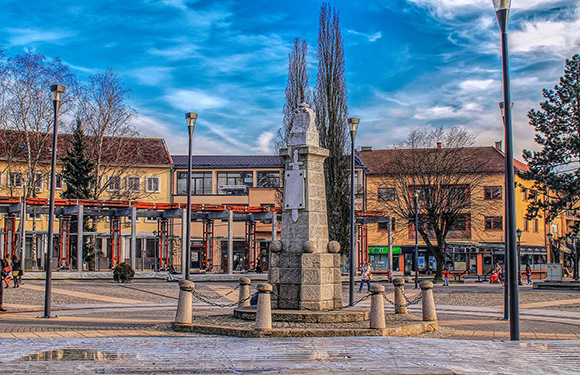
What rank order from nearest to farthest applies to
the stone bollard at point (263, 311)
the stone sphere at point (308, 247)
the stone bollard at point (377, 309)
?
the stone bollard at point (263, 311)
the stone bollard at point (377, 309)
the stone sphere at point (308, 247)

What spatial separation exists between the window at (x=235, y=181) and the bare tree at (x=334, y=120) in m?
23.1

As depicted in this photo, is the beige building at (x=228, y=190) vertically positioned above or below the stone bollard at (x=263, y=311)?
above

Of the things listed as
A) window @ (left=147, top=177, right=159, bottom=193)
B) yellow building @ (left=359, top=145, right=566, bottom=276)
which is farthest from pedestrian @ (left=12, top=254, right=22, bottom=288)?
yellow building @ (left=359, top=145, right=566, bottom=276)

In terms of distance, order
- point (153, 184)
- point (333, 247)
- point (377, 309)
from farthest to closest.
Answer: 1. point (153, 184)
2. point (333, 247)
3. point (377, 309)

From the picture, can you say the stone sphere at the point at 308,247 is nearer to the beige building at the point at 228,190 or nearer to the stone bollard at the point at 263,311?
the stone bollard at the point at 263,311

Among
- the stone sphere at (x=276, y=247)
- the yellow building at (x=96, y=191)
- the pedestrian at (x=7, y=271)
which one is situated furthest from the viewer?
the yellow building at (x=96, y=191)

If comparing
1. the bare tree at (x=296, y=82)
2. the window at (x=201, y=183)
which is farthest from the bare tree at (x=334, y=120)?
the window at (x=201, y=183)

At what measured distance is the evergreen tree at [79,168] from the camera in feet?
158

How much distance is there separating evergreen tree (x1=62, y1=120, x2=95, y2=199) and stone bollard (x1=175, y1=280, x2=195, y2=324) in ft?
117

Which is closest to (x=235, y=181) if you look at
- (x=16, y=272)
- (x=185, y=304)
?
Result: (x=16, y=272)

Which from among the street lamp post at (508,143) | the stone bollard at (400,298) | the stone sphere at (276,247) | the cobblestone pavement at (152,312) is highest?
the street lamp post at (508,143)

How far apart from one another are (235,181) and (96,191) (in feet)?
69.5

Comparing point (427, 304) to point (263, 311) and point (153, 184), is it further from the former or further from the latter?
point (153, 184)

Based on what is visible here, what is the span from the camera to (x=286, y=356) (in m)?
10.1
